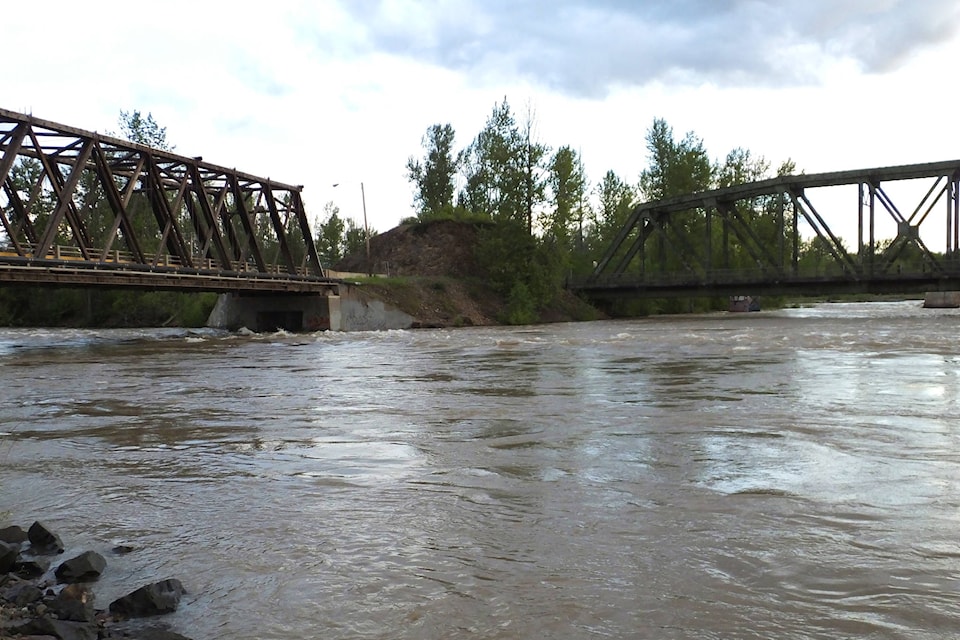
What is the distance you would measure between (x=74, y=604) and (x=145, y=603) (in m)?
0.37

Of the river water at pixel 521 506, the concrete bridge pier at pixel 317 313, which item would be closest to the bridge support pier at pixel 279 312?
the concrete bridge pier at pixel 317 313

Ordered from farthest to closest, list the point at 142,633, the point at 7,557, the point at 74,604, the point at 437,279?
1. the point at 437,279
2. the point at 7,557
3. the point at 74,604
4. the point at 142,633

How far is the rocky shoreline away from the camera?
400 centimetres

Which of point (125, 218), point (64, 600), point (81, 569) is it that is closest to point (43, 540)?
point (81, 569)

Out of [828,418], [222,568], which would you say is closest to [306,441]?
[222,568]

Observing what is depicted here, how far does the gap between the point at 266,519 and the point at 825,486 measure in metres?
4.74

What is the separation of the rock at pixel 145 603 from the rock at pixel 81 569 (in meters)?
0.56

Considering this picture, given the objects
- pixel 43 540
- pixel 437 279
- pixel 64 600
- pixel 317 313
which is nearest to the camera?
pixel 64 600

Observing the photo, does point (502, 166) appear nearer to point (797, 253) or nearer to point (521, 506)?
point (797, 253)

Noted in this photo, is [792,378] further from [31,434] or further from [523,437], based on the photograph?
[31,434]

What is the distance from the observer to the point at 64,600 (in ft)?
14.5

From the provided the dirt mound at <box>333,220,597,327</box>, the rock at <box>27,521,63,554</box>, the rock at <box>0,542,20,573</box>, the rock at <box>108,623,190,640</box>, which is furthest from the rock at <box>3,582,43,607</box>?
the dirt mound at <box>333,220,597,327</box>

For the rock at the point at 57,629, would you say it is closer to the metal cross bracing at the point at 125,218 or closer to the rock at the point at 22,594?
the rock at the point at 22,594

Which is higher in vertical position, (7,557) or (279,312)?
(279,312)
